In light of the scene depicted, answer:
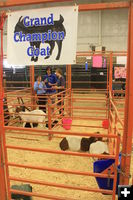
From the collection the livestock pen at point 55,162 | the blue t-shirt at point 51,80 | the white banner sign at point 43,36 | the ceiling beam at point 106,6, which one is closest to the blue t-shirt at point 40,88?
the blue t-shirt at point 51,80

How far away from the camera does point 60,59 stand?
1876mm

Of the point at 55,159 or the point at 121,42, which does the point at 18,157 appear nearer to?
the point at 55,159

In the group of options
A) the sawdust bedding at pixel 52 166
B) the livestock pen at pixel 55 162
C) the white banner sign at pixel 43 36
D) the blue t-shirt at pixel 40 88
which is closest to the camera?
the white banner sign at pixel 43 36

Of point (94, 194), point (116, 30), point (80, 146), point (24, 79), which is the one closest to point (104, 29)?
point (116, 30)

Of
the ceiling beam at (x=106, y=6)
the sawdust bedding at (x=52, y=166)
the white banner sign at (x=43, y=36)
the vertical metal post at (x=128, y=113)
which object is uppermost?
the ceiling beam at (x=106, y=6)

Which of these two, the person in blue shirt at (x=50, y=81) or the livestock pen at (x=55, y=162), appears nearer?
the livestock pen at (x=55, y=162)

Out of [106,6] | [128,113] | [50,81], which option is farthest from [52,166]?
[50,81]

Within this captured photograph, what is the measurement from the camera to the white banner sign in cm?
184

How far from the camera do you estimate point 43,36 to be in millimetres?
1912

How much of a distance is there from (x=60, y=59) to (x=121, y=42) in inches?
511

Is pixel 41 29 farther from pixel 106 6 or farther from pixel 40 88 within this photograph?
pixel 40 88

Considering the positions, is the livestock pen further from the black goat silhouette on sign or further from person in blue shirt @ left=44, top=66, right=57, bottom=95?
person in blue shirt @ left=44, top=66, right=57, bottom=95

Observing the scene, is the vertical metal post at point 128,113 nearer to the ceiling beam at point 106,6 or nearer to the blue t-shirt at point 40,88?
the ceiling beam at point 106,6

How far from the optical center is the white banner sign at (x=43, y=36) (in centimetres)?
184
